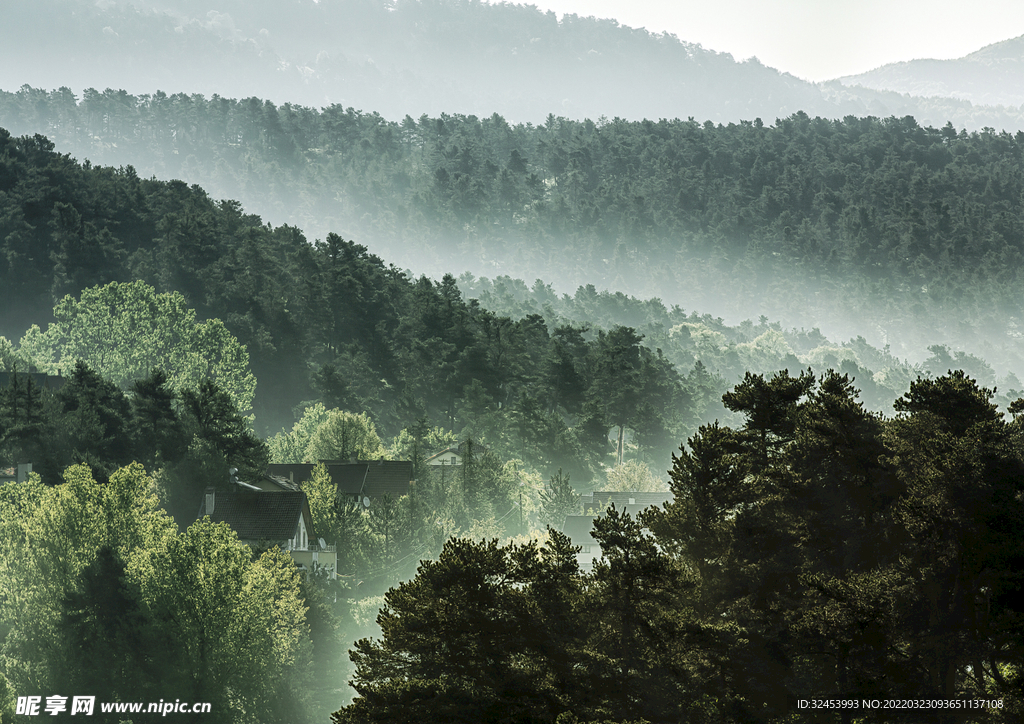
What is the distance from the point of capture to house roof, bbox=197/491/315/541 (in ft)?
151

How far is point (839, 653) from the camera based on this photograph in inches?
665

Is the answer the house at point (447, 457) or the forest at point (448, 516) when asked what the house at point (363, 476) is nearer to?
the forest at point (448, 516)

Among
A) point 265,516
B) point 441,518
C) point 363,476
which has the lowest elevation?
point 441,518

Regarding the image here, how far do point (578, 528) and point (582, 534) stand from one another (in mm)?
959

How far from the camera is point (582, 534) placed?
70.4 meters

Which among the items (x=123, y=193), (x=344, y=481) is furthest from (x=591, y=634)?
(x=123, y=193)

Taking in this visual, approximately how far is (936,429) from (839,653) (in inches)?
226

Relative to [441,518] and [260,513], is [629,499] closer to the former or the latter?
[441,518]

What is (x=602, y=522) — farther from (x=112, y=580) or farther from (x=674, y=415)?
(x=674, y=415)

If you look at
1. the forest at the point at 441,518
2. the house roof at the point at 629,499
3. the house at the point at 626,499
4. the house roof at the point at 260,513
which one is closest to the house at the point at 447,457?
the forest at the point at 441,518

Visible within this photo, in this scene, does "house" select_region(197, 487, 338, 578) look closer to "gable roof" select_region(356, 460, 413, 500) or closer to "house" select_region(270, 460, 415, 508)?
"house" select_region(270, 460, 415, 508)

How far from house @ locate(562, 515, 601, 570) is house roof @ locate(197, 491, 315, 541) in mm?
26134

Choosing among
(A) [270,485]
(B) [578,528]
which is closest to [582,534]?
(B) [578,528]

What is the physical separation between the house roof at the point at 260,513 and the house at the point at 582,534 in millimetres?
26134
